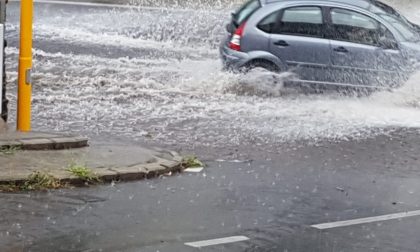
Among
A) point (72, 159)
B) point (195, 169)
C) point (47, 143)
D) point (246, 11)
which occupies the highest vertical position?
point (246, 11)

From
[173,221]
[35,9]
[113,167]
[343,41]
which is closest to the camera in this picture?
[173,221]

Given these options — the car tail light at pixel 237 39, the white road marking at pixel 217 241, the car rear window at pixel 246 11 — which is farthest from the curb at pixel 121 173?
the car rear window at pixel 246 11

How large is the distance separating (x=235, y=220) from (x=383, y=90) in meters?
7.05

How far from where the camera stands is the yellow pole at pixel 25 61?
28.6 ft

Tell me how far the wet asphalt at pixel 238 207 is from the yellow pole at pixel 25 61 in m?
1.16

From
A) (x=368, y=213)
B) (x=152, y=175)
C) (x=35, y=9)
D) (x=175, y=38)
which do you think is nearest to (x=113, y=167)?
(x=152, y=175)

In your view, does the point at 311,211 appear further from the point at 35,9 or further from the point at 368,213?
the point at 35,9

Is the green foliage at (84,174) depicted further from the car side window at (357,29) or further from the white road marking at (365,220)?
the car side window at (357,29)

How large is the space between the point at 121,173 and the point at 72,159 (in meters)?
0.63

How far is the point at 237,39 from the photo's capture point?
43.9 feet

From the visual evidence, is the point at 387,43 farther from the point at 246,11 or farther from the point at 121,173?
the point at 121,173

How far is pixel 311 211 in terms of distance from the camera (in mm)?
7320

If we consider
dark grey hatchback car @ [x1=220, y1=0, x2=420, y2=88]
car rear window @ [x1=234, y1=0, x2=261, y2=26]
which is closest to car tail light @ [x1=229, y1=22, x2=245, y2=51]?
dark grey hatchback car @ [x1=220, y1=0, x2=420, y2=88]

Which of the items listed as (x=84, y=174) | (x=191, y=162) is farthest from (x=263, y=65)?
(x=84, y=174)
